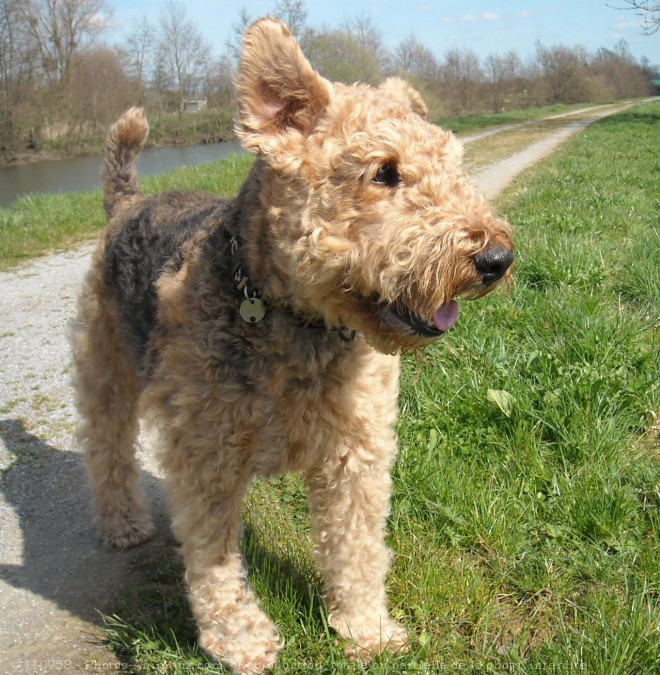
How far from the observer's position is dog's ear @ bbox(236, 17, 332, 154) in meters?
2.26

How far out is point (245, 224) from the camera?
2.43 metres

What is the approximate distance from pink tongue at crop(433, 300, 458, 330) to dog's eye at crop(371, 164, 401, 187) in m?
0.46

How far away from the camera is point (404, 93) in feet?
9.41

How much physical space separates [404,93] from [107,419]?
2.28 meters

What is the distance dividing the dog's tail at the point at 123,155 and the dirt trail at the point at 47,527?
1565 millimetres

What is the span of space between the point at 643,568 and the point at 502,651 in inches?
27.4

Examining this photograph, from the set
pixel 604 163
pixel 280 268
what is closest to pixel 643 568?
pixel 280 268

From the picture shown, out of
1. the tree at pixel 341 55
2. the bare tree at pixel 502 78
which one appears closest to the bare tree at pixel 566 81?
the bare tree at pixel 502 78

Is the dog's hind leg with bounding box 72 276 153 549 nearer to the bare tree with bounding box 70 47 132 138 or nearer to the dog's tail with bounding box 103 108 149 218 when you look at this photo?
the dog's tail with bounding box 103 108 149 218

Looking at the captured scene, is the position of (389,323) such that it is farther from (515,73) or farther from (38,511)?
(515,73)

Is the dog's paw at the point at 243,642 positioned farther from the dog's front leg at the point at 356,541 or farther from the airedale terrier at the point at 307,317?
the dog's front leg at the point at 356,541

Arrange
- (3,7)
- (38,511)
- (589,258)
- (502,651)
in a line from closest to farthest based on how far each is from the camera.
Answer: (502,651)
(38,511)
(589,258)
(3,7)

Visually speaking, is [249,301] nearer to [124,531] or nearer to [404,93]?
[404,93]

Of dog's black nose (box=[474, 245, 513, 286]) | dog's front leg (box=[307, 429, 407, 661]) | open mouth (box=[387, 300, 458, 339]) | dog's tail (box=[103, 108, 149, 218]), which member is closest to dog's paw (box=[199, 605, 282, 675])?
dog's front leg (box=[307, 429, 407, 661])
